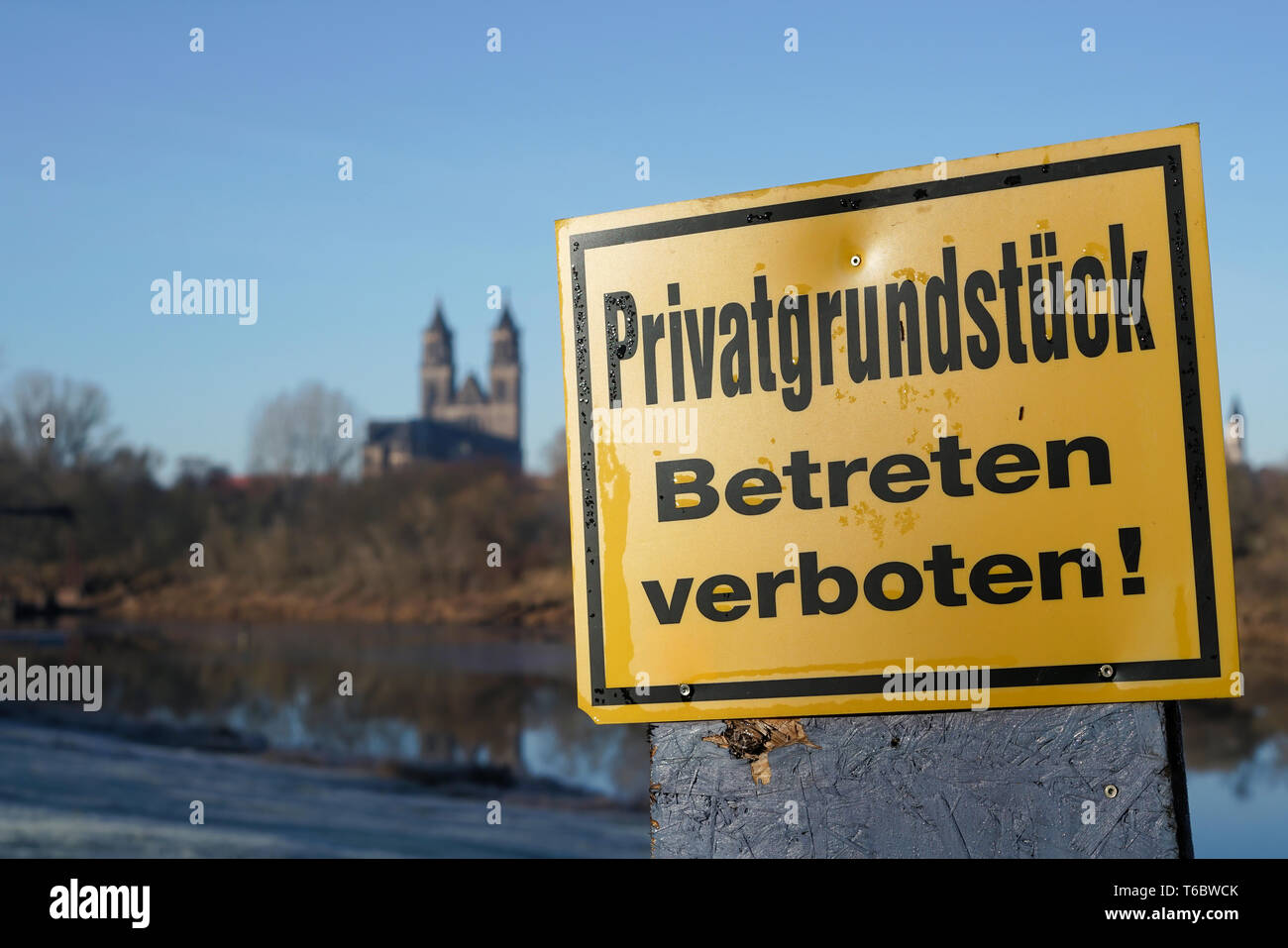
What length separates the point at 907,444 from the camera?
5.62 feet

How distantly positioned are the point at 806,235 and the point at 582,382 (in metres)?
0.49

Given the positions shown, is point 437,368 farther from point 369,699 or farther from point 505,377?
point 369,699

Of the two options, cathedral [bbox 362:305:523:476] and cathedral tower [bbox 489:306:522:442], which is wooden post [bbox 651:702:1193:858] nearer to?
cathedral [bbox 362:305:523:476]

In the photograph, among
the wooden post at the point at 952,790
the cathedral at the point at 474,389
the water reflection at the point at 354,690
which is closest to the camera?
the wooden post at the point at 952,790

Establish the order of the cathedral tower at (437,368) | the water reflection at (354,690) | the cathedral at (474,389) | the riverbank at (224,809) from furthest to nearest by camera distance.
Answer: the cathedral tower at (437,368) < the cathedral at (474,389) < the water reflection at (354,690) < the riverbank at (224,809)

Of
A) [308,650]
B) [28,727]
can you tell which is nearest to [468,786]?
[28,727]

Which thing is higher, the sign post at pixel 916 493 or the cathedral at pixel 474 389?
the cathedral at pixel 474 389

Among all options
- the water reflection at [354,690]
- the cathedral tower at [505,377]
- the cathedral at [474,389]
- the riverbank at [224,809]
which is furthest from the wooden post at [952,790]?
the cathedral tower at [505,377]

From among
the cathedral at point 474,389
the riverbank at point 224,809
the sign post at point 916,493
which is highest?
the cathedral at point 474,389

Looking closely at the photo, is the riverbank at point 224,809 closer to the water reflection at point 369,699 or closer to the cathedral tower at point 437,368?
the water reflection at point 369,699

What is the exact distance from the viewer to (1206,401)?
1595 millimetres

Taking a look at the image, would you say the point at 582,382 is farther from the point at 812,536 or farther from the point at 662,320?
the point at 812,536

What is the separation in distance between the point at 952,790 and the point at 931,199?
99 centimetres

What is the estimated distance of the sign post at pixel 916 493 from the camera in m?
1.60
